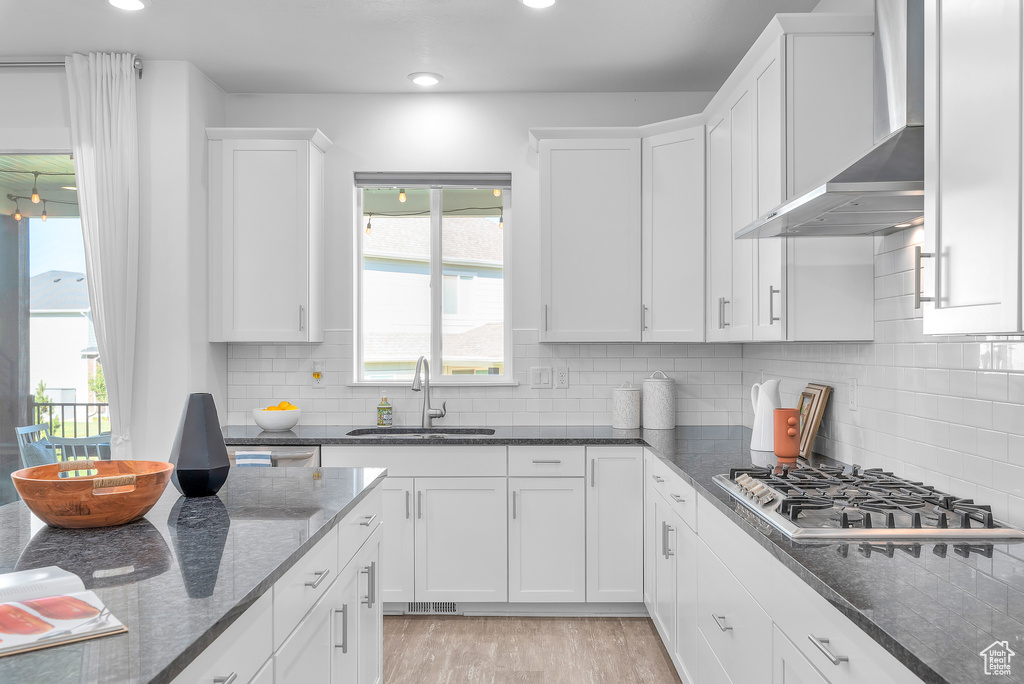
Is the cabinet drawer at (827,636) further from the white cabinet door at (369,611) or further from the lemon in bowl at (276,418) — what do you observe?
the lemon in bowl at (276,418)

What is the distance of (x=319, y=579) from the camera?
1.73 m

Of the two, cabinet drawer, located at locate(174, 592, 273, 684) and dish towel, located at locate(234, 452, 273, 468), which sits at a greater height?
cabinet drawer, located at locate(174, 592, 273, 684)

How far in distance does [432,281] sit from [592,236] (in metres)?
1.03

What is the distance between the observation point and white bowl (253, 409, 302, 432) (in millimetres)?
3809

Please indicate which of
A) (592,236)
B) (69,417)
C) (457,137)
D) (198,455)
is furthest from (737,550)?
(69,417)

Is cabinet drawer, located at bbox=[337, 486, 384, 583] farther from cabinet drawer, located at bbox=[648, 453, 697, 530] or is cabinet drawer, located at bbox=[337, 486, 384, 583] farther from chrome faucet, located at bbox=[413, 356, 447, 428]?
chrome faucet, located at bbox=[413, 356, 447, 428]

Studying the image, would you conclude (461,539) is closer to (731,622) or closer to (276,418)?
(276,418)

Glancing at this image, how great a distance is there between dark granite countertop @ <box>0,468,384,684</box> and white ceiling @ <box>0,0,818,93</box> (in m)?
2.12

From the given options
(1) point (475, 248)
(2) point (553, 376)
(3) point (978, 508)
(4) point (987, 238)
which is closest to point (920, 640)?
(4) point (987, 238)

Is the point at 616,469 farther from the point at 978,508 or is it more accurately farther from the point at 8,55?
the point at 8,55

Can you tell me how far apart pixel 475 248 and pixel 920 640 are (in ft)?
11.3

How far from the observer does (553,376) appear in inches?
162

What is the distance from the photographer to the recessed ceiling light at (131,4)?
3.04m

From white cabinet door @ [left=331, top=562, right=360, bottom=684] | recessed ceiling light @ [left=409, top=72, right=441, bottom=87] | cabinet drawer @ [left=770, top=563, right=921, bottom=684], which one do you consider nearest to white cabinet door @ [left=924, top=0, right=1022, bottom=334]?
cabinet drawer @ [left=770, top=563, right=921, bottom=684]
